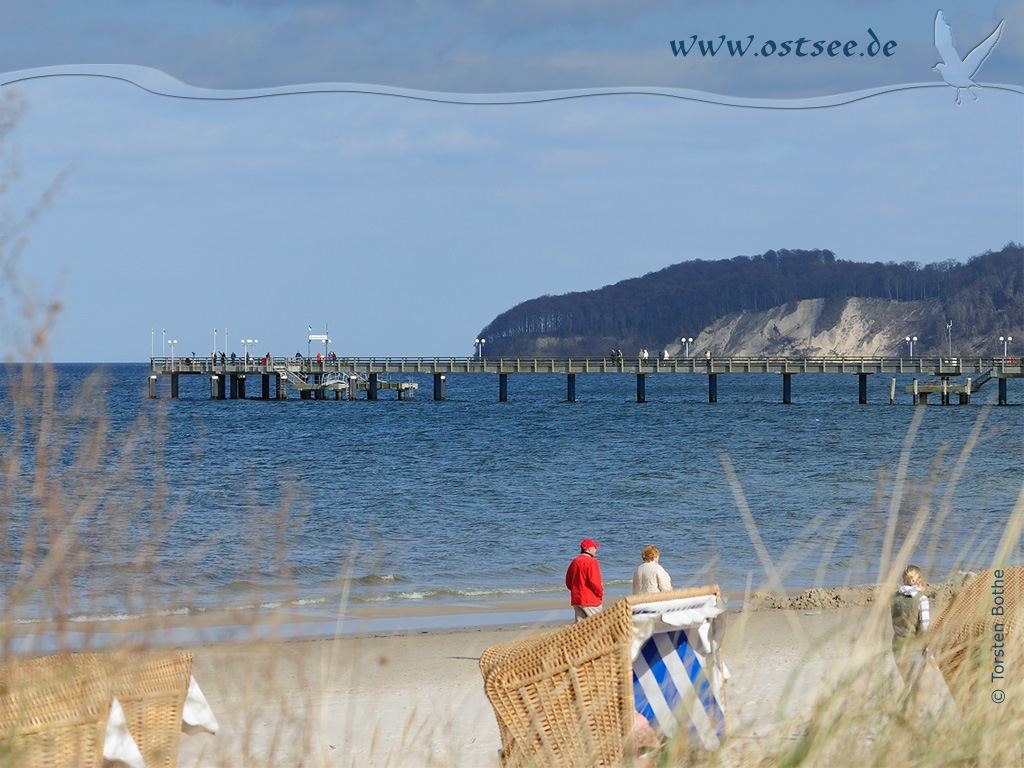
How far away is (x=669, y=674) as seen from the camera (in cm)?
408

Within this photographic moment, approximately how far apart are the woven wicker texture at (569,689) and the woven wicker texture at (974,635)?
94 cm

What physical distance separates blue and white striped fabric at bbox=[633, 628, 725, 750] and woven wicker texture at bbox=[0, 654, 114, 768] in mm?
1673

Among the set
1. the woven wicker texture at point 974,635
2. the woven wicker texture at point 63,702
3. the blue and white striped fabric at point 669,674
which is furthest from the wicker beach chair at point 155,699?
the woven wicker texture at point 974,635

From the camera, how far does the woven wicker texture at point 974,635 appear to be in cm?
304

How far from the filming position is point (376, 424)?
61.2 m

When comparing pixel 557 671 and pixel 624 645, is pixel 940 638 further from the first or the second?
pixel 557 671

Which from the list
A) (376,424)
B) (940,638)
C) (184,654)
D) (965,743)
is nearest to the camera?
(965,743)

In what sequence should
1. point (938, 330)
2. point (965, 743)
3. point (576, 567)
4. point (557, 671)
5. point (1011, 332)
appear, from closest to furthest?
point (965, 743) → point (557, 671) → point (576, 567) → point (1011, 332) → point (938, 330)

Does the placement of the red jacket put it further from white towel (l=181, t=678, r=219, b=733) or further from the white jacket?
white towel (l=181, t=678, r=219, b=733)

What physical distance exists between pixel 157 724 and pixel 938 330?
193 metres

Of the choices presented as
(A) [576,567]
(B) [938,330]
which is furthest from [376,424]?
(B) [938,330]

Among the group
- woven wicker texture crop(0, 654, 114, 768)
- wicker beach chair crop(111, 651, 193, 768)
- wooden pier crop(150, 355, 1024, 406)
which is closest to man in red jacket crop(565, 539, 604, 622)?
wicker beach chair crop(111, 651, 193, 768)

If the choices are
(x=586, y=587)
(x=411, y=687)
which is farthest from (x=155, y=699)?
(x=411, y=687)

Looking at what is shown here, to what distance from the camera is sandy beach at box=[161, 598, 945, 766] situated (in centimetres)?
275
